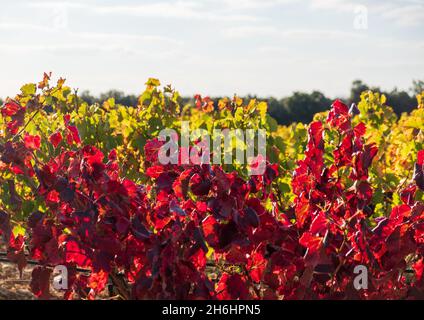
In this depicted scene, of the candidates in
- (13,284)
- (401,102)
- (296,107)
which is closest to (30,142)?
(13,284)

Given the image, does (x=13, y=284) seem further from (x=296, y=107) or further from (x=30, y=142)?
(x=296, y=107)

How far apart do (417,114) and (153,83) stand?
2345 millimetres

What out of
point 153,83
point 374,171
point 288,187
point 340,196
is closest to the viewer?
point 340,196

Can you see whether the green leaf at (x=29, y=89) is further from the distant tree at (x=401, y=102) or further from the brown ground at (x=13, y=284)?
the distant tree at (x=401, y=102)

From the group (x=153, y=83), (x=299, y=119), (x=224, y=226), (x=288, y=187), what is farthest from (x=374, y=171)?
(x=299, y=119)

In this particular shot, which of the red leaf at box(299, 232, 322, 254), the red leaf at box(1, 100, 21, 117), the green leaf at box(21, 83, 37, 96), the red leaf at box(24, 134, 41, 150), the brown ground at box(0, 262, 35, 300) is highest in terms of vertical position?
the green leaf at box(21, 83, 37, 96)

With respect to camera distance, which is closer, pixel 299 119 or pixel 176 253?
pixel 176 253

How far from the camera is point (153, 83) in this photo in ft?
19.2

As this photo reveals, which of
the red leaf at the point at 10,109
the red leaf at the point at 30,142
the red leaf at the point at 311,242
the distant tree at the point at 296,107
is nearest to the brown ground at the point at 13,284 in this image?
the red leaf at the point at 10,109

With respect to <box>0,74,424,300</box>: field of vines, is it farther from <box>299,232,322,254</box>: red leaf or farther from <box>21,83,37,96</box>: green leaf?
<box>21,83,37,96</box>: green leaf

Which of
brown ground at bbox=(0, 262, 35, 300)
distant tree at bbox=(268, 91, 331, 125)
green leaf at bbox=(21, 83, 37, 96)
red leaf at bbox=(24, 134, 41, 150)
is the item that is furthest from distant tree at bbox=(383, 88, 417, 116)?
red leaf at bbox=(24, 134, 41, 150)

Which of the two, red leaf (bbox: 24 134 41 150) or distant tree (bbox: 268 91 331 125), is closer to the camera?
red leaf (bbox: 24 134 41 150)

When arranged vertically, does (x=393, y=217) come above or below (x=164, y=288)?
above
